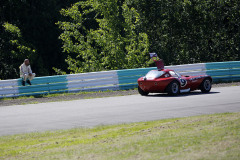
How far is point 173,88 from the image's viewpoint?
16.1 metres

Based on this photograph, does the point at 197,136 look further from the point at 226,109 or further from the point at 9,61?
the point at 9,61

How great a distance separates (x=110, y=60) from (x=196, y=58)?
6788 millimetres

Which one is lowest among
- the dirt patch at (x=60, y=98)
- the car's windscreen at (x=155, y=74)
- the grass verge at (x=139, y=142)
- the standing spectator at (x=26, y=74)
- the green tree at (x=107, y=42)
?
the dirt patch at (x=60, y=98)

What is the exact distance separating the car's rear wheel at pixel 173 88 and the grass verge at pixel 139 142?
21.8 ft

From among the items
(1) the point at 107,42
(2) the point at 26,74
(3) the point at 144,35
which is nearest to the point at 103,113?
(2) the point at 26,74

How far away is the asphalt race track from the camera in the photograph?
33.0ft

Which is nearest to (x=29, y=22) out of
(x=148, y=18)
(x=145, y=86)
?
(x=148, y=18)

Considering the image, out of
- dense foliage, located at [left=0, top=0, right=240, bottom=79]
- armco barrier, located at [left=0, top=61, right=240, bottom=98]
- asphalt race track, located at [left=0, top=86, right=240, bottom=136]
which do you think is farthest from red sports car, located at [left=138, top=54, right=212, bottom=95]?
dense foliage, located at [left=0, top=0, right=240, bottom=79]

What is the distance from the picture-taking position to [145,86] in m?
16.3

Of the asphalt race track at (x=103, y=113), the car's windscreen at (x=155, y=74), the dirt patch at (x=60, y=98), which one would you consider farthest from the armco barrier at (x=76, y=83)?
the asphalt race track at (x=103, y=113)

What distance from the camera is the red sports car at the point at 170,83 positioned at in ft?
A: 52.5

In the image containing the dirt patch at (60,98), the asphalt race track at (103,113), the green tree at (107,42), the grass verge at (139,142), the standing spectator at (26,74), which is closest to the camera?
the grass verge at (139,142)

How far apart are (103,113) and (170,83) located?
5.05 m

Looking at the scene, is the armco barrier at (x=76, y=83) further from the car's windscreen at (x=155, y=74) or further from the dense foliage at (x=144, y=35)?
the dense foliage at (x=144, y=35)
